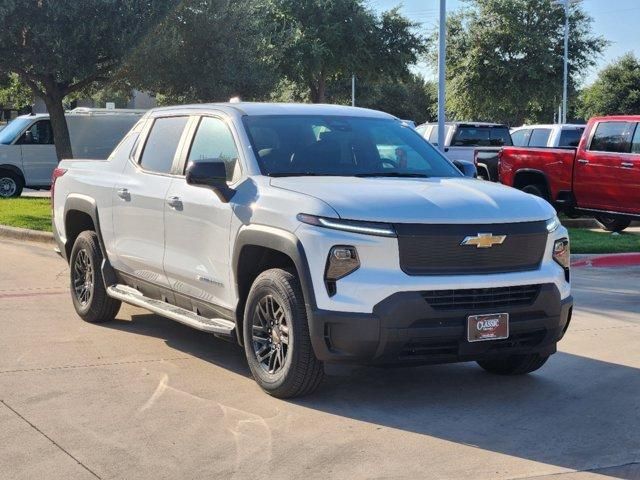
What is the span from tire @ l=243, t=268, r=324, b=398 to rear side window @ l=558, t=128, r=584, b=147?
1480 cm

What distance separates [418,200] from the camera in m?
6.08

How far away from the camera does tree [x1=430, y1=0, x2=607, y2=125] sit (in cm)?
4262

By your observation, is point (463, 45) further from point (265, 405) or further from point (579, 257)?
point (265, 405)

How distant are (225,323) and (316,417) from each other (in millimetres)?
1211

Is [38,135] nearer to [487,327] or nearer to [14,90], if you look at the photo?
[14,90]

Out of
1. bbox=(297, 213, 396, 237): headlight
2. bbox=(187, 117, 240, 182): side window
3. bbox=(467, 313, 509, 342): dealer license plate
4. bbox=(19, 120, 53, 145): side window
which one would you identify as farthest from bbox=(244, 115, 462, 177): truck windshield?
bbox=(19, 120, 53, 145): side window

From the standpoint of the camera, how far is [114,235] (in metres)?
8.34

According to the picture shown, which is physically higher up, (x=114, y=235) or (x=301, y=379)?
(x=114, y=235)

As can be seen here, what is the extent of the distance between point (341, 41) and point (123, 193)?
2846 centimetres

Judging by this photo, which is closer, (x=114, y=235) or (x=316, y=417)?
(x=316, y=417)

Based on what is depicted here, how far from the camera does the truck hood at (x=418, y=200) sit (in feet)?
19.4

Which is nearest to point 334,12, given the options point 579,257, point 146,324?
point 579,257

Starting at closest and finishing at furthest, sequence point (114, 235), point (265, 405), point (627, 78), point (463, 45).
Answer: point (265, 405), point (114, 235), point (463, 45), point (627, 78)

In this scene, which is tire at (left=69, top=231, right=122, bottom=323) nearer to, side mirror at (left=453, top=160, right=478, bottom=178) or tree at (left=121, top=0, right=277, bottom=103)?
side mirror at (left=453, top=160, right=478, bottom=178)
